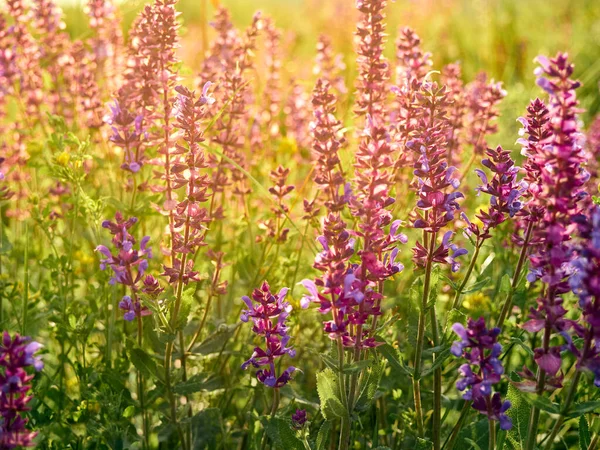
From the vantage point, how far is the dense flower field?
1827 millimetres

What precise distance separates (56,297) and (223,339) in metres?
0.77

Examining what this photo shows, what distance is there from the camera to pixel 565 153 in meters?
1.68

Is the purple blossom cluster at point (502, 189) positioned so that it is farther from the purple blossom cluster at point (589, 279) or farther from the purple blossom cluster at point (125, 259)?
the purple blossom cluster at point (125, 259)

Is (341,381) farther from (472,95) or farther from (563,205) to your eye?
(472,95)

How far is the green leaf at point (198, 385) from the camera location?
2542mm

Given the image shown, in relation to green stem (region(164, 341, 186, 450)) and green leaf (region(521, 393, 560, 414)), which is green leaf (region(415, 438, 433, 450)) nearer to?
green leaf (region(521, 393, 560, 414))

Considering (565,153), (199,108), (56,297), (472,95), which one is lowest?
(56,297)

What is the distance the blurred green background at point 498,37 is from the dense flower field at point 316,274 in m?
2.69

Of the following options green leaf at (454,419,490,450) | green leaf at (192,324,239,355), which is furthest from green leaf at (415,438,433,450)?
green leaf at (192,324,239,355)

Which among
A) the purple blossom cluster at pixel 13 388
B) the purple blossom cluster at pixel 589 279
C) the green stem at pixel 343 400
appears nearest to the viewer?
the purple blossom cluster at pixel 589 279

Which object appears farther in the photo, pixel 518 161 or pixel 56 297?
pixel 518 161

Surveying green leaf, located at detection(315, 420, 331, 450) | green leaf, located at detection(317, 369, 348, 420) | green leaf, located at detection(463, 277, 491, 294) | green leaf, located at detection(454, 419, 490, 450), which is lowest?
green leaf, located at detection(454, 419, 490, 450)

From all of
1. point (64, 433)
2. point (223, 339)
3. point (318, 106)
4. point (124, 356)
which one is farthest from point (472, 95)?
point (64, 433)

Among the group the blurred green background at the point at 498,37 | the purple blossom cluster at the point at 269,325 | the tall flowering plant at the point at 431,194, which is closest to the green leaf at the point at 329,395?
the purple blossom cluster at the point at 269,325
